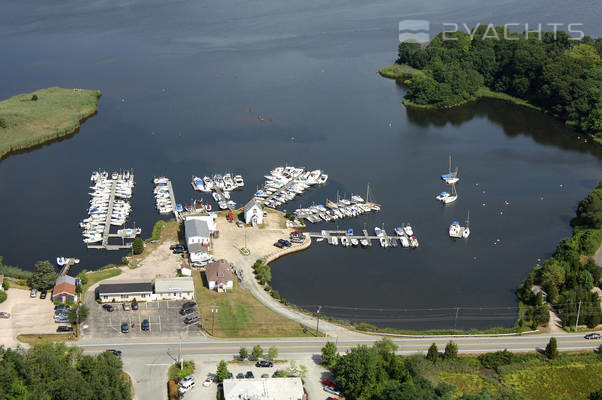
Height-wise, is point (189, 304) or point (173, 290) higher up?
point (173, 290)

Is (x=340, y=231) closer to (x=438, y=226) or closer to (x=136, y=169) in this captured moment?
(x=438, y=226)

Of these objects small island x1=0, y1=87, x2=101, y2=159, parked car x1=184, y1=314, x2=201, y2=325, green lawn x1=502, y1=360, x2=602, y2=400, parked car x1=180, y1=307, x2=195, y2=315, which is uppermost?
small island x1=0, y1=87, x2=101, y2=159

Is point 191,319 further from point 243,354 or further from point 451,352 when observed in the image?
point 451,352

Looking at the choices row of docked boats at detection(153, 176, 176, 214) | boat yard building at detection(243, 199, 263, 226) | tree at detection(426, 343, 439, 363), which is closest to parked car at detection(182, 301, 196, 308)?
boat yard building at detection(243, 199, 263, 226)

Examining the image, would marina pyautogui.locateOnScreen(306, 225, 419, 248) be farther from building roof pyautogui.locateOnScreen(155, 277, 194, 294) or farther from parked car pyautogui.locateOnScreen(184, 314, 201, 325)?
parked car pyautogui.locateOnScreen(184, 314, 201, 325)

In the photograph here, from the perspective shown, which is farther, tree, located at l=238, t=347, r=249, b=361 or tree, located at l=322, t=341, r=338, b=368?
tree, located at l=238, t=347, r=249, b=361

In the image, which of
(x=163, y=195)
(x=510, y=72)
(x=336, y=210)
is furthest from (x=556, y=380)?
(x=510, y=72)

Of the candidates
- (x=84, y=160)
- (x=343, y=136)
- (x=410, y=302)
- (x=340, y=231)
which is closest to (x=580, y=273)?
(x=410, y=302)
